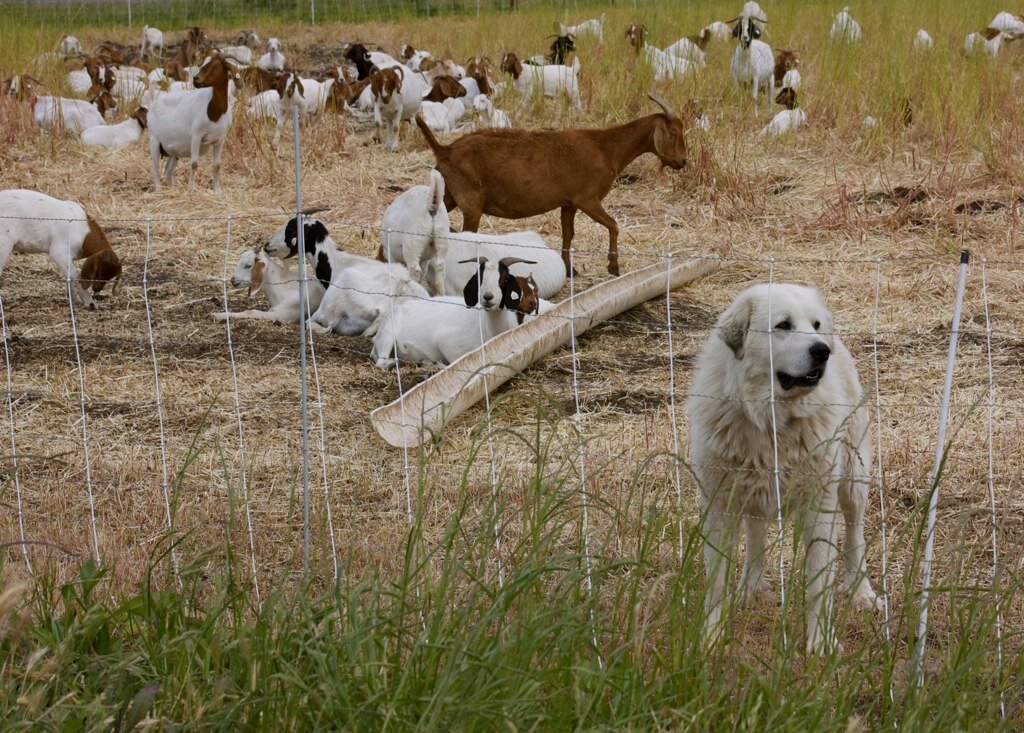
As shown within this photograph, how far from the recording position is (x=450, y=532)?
2965 millimetres

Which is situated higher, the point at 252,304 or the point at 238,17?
the point at 238,17

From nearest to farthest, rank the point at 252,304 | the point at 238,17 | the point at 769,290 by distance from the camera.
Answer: the point at 769,290 < the point at 252,304 < the point at 238,17

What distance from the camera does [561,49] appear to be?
16.1m

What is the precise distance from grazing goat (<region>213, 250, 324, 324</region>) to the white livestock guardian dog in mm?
4394

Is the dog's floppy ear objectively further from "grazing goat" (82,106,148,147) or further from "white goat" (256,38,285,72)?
"white goat" (256,38,285,72)

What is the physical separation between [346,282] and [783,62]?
8069 mm

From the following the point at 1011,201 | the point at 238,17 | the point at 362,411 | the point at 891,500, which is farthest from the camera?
the point at 238,17

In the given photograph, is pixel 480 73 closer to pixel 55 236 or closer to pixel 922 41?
pixel 922 41

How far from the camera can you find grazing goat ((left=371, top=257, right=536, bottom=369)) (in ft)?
23.6

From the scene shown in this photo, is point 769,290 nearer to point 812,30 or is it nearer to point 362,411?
point 362,411

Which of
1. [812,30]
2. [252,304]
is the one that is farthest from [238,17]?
[252,304]

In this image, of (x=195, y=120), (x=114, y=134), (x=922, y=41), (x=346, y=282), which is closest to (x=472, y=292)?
(x=346, y=282)

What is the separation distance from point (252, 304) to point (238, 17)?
2019cm

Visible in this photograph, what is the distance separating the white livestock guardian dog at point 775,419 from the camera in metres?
3.96
